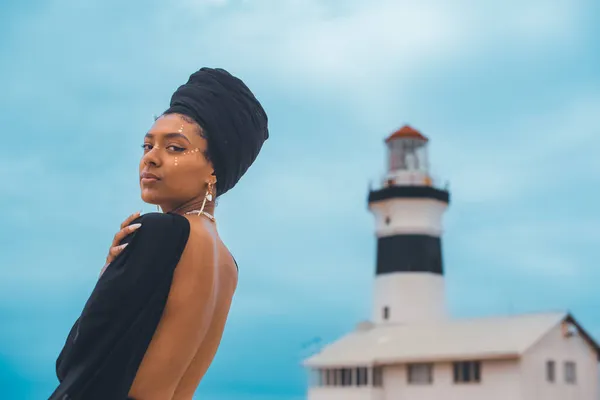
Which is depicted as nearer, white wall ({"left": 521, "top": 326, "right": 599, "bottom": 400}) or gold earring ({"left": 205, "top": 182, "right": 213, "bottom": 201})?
gold earring ({"left": 205, "top": 182, "right": 213, "bottom": 201})

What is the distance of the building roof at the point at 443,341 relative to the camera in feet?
80.9

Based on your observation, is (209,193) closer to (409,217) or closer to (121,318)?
(121,318)

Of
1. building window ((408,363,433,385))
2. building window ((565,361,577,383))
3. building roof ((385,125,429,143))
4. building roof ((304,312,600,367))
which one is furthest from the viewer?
building roof ((385,125,429,143))

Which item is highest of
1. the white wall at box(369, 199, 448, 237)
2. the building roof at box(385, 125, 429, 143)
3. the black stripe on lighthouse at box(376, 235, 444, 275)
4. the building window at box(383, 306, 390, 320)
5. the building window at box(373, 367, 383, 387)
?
the building roof at box(385, 125, 429, 143)

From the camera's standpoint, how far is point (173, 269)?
3139 millimetres

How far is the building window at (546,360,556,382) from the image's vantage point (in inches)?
981

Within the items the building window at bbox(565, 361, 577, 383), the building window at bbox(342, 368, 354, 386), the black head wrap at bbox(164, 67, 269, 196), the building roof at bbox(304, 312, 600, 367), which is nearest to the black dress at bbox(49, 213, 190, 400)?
the black head wrap at bbox(164, 67, 269, 196)

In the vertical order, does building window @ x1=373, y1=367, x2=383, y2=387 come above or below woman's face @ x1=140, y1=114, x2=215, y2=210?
above

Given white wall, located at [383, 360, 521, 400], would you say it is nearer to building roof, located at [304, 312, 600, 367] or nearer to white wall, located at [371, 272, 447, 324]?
building roof, located at [304, 312, 600, 367]

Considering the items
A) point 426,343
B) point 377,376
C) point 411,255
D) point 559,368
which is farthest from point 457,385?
point 411,255

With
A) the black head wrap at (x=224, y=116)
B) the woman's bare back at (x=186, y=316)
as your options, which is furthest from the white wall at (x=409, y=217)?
the woman's bare back at (x=186, y=316)

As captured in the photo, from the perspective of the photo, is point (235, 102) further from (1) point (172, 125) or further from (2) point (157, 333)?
(2) point (157, 333)

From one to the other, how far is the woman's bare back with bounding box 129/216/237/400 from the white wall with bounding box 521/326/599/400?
22.1 m

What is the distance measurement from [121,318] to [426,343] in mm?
23926
